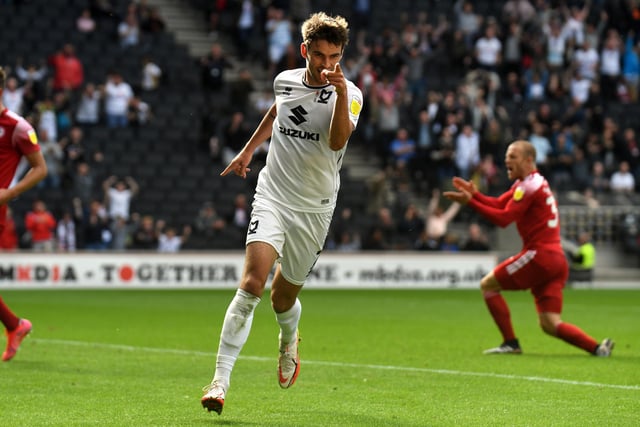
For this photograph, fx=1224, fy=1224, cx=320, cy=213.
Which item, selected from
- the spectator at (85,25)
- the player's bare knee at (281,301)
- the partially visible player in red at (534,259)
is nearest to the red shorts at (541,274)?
the partially visible player in red at (534,259)

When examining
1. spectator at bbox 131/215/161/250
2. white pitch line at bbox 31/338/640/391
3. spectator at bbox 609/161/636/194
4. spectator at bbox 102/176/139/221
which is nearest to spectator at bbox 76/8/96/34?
spectator at bbox 102/176/139/221

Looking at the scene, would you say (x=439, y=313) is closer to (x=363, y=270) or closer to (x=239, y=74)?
(x=363, y=270)

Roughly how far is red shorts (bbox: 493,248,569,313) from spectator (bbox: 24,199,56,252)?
14.8m

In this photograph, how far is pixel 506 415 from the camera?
7820 mm

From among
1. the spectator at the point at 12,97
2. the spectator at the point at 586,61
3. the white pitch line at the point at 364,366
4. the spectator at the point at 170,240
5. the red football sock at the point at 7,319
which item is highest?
the spectator at the point at 586,61

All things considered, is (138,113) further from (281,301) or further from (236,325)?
(236,325)

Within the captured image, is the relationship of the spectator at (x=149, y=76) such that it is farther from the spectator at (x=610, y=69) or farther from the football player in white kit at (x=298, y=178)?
the football player in white kit at (x=298, y=178)

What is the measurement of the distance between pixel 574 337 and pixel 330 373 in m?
2.89

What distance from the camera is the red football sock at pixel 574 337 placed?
39.3ft

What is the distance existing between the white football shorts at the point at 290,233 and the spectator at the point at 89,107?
20.1 m

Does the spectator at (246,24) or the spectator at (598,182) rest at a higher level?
the spectator at (246,24)

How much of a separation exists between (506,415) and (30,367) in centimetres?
460

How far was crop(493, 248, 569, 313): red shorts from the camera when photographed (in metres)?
12.2

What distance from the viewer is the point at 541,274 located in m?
12.2
